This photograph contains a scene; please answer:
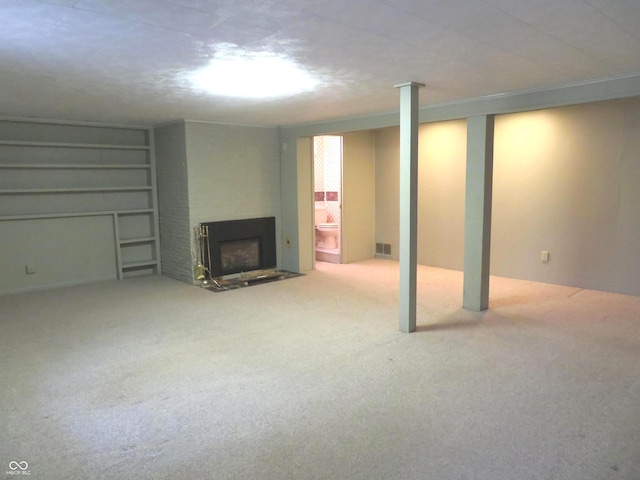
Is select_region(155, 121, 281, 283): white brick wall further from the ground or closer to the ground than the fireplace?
further from the ground

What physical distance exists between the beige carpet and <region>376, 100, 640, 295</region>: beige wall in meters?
0.61

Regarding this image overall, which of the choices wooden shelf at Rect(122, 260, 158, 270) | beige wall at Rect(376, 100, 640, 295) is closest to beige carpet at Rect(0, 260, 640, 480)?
beige wall at Rect(376, 100, 640, 295)

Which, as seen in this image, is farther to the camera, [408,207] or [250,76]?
[408,207]

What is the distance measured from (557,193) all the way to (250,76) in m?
4.14

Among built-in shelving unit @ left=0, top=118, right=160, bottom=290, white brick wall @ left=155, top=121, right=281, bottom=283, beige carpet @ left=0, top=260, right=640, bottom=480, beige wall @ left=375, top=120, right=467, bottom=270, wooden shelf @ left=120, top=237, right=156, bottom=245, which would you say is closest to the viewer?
beige carpet @ left=0, top=260, right=640, bottom=480

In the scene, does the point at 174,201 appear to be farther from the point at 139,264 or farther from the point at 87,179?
the point at 87,179

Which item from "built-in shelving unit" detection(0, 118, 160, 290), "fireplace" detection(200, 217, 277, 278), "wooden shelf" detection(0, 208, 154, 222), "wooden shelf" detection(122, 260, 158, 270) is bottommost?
"wooden shelf" detection(122, 260, 158, 270)

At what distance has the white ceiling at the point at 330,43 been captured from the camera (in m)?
2.16

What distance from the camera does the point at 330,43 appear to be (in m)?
2.67

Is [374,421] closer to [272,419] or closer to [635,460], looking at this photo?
[272,419]

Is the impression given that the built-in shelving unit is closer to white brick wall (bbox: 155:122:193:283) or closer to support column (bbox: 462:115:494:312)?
white brick wall (bbox: 155:122:193:283)

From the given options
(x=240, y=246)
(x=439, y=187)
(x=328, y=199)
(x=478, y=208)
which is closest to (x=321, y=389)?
(x=478, y=208)

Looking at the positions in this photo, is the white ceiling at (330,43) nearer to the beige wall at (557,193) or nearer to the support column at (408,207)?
the support column at (408,207)

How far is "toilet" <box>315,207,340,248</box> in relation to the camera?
309 inches
